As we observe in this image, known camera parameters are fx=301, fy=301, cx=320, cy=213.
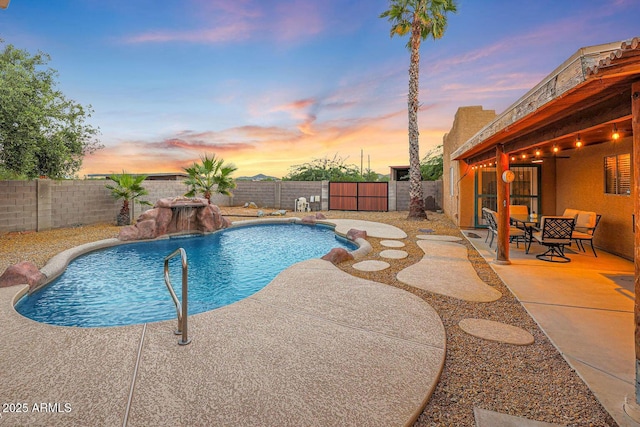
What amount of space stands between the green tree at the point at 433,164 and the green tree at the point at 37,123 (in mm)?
21060

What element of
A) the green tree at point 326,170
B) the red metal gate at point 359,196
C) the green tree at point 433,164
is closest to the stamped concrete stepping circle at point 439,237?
the red metal gate at point 359,196

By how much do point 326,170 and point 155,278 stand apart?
21.9m

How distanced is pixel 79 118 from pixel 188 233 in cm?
516

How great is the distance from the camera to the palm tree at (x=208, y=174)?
12.6m

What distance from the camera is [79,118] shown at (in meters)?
10.0

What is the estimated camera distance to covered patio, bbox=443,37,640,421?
2.37 metres

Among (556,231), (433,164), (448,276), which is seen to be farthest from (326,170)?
(448,276)

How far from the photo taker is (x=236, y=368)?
2.45 meters

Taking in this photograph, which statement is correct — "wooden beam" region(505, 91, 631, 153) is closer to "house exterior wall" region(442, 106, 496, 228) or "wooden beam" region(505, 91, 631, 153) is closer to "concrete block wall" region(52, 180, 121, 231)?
"house exterior wall" region(442, 106, 496, 228)

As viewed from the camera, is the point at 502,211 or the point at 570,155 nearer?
the point at 502,211

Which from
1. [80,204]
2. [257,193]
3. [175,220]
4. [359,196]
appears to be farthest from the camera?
[257,193]

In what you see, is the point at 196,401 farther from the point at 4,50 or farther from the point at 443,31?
the point at 443,31

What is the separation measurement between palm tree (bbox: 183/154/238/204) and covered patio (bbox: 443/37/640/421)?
9294 mm

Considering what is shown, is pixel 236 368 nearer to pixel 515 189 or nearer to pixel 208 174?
pixel 515 189
